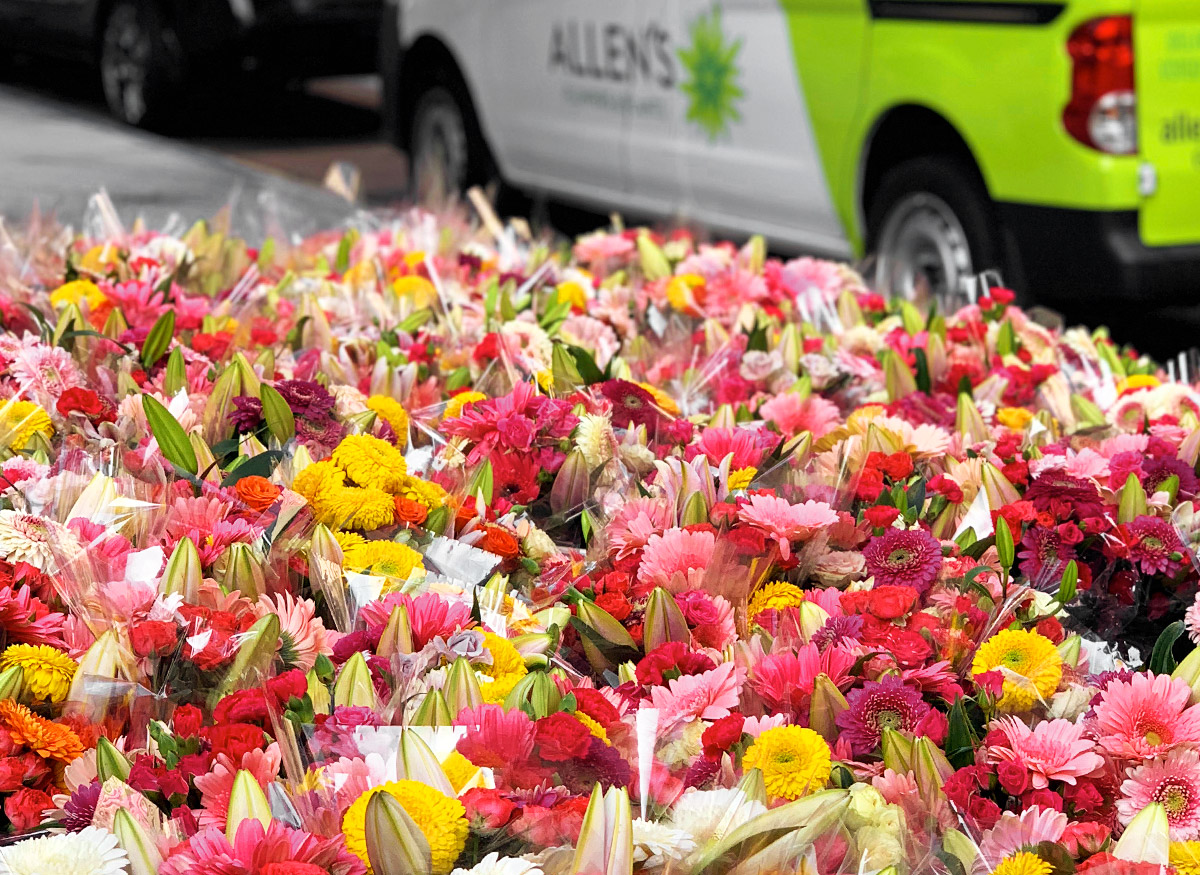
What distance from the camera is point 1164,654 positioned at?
169 cm

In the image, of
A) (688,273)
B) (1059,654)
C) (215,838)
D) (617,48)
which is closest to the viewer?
(215,838)

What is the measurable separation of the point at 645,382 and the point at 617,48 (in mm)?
3819

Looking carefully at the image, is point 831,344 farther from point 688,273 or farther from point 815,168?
point 815,168

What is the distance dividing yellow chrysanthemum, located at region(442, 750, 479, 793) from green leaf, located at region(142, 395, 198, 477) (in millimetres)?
777

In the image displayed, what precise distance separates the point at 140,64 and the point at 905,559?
8800mm

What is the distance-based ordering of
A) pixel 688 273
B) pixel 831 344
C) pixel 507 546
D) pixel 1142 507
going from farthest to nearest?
pixel 688 273 → pixel 831 344 → pixel 1142 507 → pixel 507 546

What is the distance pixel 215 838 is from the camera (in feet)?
4.14

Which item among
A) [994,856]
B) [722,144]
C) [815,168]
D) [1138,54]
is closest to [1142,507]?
[994,856]

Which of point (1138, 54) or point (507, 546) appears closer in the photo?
point (507, 546)

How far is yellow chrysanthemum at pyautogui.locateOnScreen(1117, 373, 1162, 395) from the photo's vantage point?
2.70 metres

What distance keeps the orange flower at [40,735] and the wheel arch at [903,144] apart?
389cm

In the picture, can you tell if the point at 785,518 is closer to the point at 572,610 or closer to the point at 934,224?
the point at 572,610

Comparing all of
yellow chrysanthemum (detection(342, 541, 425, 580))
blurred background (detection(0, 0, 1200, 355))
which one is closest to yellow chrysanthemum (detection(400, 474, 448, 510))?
yellow chrysanthemum (detection(342, 541, 425, 580))

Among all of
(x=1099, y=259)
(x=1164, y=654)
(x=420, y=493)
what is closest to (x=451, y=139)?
(x=1099, y=259)
